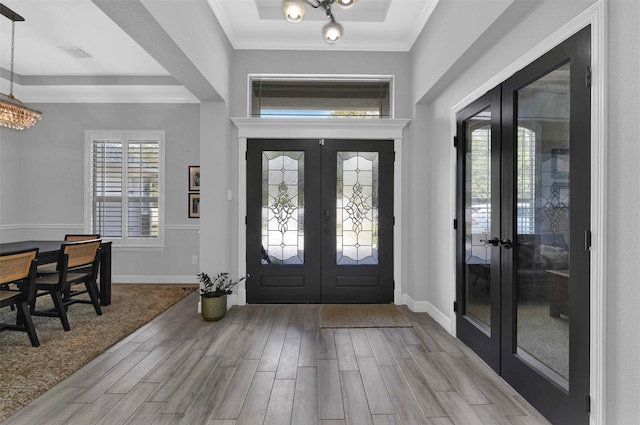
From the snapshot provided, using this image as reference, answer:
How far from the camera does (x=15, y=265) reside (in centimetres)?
275

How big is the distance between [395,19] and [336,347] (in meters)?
3.49

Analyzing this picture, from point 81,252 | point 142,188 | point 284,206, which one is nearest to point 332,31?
point 284,206

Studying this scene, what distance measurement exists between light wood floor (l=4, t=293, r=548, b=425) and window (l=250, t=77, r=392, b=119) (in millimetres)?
2631

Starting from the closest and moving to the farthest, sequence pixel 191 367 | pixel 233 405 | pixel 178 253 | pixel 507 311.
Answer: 1. pixel 233 405
2. pixel 507 311
3. pixel 191 367
4. pixel 178 253

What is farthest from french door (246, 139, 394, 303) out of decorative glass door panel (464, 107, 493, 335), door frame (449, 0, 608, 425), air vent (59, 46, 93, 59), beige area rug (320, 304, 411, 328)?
door frame (449, 0, 608, 425)

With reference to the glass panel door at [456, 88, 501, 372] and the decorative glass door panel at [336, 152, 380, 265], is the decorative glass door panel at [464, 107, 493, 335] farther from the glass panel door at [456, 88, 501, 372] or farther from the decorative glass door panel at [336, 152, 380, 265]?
the decorative glass door panel at [336, 152, 380, 265]

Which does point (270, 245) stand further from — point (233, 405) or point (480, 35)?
point (480, 35)

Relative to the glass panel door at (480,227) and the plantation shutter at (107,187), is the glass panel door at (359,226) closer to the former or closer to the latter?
the glass panel door at (480,227)

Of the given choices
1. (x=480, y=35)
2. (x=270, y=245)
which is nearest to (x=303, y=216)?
(x=270, y=245)

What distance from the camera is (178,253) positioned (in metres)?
5.40

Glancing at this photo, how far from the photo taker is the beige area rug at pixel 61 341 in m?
2.26

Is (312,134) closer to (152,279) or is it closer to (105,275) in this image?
(105,275)

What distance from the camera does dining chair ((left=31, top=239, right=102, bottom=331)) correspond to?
3.27 m

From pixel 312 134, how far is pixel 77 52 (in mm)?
3314
